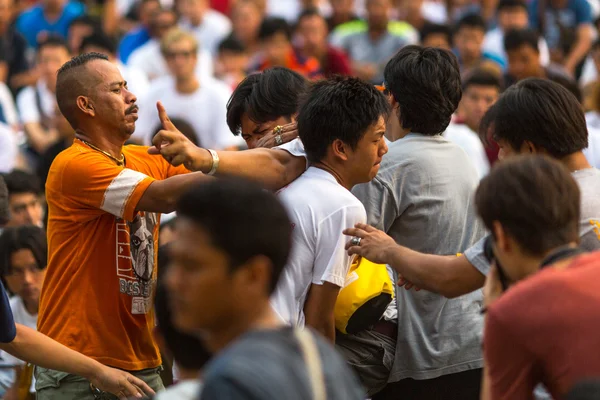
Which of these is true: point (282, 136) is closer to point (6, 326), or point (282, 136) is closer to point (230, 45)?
point (6, 326)

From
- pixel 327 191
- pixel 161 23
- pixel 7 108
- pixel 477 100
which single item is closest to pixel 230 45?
pixel 161 23

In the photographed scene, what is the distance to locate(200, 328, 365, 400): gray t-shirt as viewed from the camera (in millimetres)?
2017

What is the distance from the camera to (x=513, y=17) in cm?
1147

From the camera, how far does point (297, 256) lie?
3.57 meters

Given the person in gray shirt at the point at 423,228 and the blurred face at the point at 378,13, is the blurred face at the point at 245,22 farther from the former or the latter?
the person in gray shirt at the point at 423,228

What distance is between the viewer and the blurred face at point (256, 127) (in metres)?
4.10

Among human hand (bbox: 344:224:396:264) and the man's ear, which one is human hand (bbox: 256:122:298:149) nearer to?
human hand (bbox: 344:224:396:264)

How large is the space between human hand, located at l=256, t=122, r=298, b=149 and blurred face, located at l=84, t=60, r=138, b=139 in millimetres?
560

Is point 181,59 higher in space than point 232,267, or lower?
lower

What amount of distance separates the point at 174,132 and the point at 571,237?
1389mm

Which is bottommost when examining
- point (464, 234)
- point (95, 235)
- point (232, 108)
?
point (464, 234)

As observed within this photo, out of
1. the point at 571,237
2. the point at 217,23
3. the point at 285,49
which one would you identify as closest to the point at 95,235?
the point at 571,237

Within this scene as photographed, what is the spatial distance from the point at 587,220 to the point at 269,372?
1667 mm

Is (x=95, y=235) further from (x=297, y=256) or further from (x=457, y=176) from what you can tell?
(x=457, y=176)
